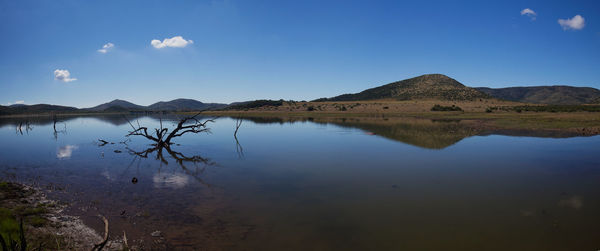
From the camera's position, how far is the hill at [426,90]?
97688mm

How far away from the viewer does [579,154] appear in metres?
18.0

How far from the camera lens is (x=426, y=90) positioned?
109 metres

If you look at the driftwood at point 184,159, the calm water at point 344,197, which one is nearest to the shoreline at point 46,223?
the calm water at point 344,197

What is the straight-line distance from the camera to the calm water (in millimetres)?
7477

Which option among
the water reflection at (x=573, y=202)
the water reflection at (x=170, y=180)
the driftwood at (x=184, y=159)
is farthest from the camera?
the driftwood at (x=184, y=159)

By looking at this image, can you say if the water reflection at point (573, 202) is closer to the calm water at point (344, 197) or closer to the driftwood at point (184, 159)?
the calm water at point (344, 197)

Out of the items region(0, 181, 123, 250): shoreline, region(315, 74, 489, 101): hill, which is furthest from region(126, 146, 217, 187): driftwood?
region(315, 74, 489, 101): hill

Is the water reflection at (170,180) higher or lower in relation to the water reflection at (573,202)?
lower

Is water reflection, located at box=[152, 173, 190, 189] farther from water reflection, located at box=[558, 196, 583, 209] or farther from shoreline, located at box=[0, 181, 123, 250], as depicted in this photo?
water reflection, located at box=[558, 196, 583, 209]

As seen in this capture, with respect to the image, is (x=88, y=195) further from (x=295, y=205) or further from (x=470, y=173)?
(x=470, y=173)

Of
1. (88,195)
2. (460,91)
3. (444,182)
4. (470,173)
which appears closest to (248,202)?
(88,195)

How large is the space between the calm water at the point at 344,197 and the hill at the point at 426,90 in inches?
3286

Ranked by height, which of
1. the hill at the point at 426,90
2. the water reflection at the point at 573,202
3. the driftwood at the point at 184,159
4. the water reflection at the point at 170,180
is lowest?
the water reflection at the point at 170,180

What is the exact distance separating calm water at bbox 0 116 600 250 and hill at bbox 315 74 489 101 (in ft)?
274
